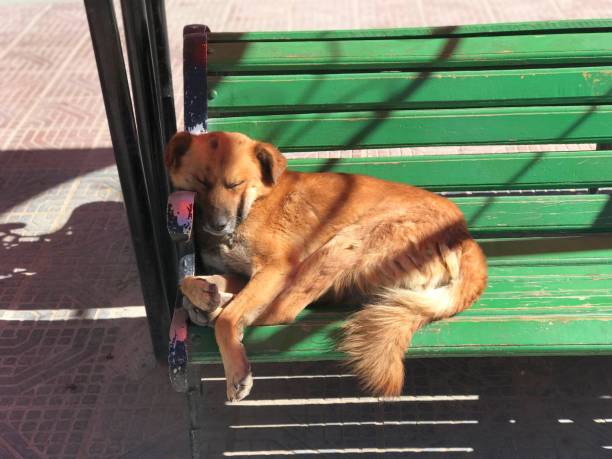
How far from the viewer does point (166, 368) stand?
13.0 feet

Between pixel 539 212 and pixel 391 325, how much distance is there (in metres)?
1.31

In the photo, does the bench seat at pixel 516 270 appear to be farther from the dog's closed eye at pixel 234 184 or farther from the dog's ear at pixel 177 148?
the dog's ear at pixel 177 148

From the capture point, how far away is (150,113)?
330 centimetres

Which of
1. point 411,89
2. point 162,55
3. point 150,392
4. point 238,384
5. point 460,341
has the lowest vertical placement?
point 150,392

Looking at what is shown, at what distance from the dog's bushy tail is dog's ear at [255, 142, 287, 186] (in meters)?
0.76

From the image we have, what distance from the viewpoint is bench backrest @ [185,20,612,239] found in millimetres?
3387

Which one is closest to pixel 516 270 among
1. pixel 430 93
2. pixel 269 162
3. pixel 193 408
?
pixel 430 93

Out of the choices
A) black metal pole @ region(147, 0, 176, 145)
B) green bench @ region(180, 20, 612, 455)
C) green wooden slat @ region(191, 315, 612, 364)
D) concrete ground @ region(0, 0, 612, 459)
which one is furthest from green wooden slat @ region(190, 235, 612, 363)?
black metal pole @ region(147, 0, 176, 145)

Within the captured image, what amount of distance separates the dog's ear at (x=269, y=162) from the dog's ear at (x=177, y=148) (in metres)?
0.33

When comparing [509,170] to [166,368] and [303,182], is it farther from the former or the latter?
[166,368]

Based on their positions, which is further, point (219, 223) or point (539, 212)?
point (539, 212)

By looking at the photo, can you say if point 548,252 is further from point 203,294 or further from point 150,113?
point 150,113

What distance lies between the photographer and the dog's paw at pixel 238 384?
2752 mm

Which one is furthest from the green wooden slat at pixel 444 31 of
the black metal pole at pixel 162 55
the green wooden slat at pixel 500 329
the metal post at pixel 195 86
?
the green wooden slat at pixel 500 329
